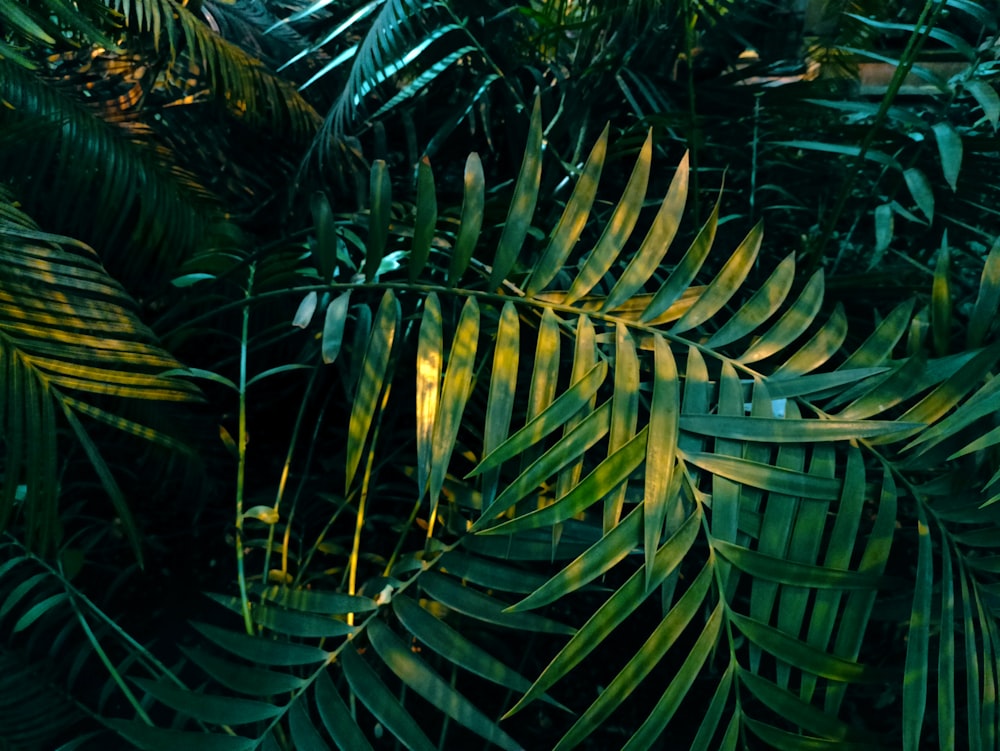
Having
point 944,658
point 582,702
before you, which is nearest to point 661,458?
point 944,658

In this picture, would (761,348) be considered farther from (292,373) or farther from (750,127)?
(292,373)

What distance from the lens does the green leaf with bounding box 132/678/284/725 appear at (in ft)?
2.06

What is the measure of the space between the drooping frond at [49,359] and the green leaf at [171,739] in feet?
0.55

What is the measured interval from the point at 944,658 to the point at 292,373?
1.03 meters

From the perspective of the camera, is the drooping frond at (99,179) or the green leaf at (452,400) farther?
the drooping frond at (99,179)

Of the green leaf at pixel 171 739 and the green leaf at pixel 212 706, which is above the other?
the green leaf at pixel 212 706

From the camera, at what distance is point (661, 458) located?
0.57 meters

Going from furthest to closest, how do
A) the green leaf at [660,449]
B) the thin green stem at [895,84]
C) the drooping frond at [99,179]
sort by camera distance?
the drooping frond at [99,179] < the thin green stem at [895,84] < the green leaf at [660,449]

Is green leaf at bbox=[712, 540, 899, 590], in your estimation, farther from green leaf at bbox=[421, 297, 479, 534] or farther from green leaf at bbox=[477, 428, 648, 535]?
green leaf at bbox=[421, 297, 479, 534]

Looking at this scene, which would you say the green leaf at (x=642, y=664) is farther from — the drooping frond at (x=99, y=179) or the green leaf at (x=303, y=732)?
the drooping frond at (x=99, y=179)

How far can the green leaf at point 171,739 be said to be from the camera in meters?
0.61

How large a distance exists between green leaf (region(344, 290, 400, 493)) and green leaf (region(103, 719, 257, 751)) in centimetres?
22

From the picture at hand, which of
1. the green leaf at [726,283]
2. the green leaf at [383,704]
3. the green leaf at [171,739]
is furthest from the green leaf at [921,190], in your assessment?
the green leaf at [171,739]

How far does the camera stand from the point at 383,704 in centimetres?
62
